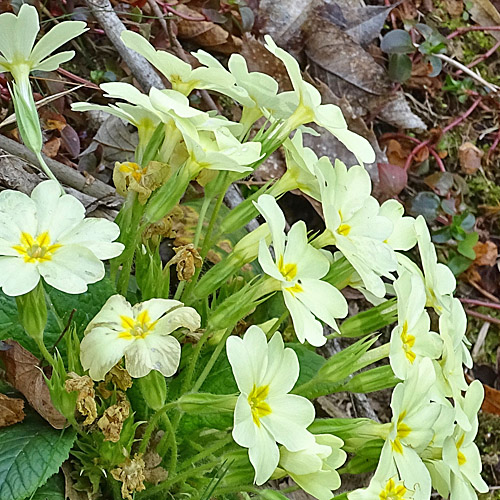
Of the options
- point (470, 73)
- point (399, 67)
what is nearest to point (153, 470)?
point (399, 67)

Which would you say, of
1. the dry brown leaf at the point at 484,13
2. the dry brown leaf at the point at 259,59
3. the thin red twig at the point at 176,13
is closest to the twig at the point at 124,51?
the thin red twig at the point at 176,13

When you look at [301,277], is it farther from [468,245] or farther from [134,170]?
[468,245]

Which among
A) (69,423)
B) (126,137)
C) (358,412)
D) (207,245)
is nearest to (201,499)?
(69,423)

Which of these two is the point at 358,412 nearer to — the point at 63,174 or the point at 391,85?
the point at 63,174

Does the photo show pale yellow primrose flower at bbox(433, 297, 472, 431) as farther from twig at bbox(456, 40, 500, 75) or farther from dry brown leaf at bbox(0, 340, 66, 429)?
twig at bbox(456, 40, 500, 75)

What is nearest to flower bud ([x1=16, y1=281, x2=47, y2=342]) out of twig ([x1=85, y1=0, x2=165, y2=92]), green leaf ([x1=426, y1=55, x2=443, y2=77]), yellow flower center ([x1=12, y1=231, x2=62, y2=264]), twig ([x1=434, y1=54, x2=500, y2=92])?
yellow flower center ([x1=12, y1=231, x2=62, y2=264])
